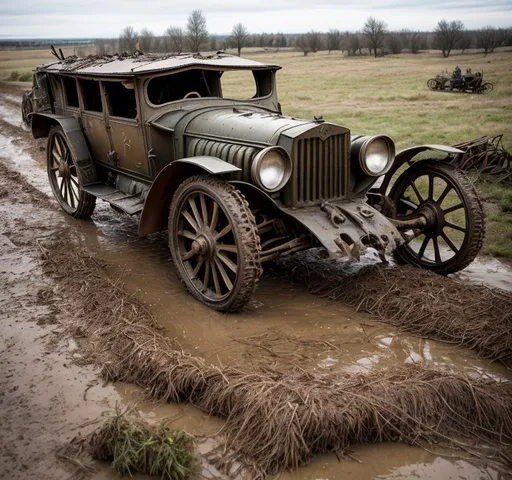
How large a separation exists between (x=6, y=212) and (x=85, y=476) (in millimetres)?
5808

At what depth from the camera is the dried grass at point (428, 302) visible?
4.21m

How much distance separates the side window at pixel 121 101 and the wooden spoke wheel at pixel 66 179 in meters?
0.93

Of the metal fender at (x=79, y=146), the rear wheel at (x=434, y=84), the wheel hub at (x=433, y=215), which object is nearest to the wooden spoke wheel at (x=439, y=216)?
the wheel hub at (x=433, y=215)

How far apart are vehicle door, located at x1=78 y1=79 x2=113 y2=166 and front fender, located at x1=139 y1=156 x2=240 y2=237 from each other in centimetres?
152

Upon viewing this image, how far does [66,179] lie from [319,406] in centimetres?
564

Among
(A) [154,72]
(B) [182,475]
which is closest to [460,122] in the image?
(A) [154,72]

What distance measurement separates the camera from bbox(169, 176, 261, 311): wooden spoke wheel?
441 centimetres

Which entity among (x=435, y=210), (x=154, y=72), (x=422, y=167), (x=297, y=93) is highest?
(x=154, y=72)

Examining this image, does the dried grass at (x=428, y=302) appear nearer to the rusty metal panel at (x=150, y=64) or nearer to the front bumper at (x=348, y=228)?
the front bumper at (x=348, y=228)

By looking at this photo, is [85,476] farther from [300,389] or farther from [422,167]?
[422,167]

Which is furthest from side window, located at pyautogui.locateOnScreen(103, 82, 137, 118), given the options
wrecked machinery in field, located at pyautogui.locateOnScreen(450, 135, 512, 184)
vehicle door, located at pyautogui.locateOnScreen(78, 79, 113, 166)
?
wrecked machinery in field, located at pyautogui.locateOnScreen(450, 135, 512, 184)

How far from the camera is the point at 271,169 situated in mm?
4668

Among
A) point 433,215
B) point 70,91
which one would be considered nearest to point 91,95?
point 70,91

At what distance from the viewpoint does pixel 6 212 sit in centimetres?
793
